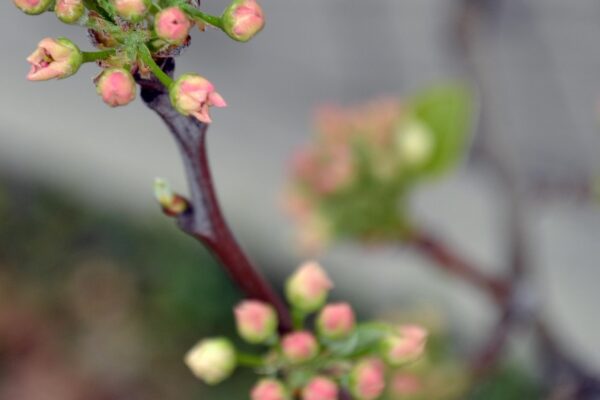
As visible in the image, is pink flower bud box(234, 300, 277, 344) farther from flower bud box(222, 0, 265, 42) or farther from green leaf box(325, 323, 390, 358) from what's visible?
flower bud box(222, 0, 265, 42)

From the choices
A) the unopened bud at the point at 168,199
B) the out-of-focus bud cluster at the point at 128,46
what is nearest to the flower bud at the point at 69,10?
the out-of-focus bud cluster at the point at 128,46

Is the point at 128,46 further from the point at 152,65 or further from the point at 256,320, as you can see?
the point at 256,320

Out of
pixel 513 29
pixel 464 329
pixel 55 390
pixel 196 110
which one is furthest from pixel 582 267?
pixel 196 110

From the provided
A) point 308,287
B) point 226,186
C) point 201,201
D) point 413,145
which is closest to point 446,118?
point 413,145

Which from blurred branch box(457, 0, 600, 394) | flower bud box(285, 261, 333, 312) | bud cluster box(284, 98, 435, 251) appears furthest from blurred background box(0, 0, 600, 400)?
flower bud box(285, 261, 333, 312)

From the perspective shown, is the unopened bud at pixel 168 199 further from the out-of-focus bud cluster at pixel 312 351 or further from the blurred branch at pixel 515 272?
the blurred branch at pixel 515 272

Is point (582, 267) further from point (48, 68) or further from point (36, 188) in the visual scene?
point (48, 68)
